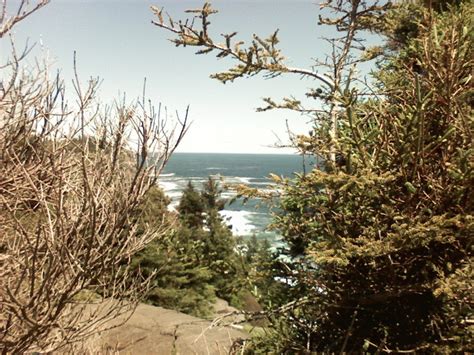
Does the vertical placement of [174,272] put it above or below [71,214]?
below

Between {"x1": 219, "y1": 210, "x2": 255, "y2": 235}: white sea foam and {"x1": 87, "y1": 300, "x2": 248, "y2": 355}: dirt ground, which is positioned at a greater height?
{"x1": 87, "y1": 300, "x2": 248, "y2": 355}: dirt ground

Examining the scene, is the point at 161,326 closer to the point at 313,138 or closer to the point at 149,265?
the point at 313,138

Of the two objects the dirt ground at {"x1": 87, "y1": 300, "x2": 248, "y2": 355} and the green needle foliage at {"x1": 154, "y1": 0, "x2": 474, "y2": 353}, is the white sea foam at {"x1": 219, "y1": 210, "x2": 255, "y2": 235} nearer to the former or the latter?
the dirt ground at {"x1": 87, "y1": 300, "x2": 248, "y2": 355}

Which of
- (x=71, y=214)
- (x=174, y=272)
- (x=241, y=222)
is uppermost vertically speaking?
(x=71, y=214)

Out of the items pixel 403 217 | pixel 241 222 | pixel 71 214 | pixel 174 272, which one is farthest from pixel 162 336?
pixel 241 222

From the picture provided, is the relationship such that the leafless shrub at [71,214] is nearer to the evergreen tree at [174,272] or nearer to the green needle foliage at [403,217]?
the green needle foliage at [403,217]

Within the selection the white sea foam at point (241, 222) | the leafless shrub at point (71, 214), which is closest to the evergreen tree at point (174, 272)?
the leafless shrub at point (71, 214)

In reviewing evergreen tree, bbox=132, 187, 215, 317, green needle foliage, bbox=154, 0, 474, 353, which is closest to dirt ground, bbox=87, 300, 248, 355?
green needle foliage, bbox=154, 0, 474, 353

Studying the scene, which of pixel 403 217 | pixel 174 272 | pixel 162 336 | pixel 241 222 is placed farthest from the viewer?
pixel 241 222

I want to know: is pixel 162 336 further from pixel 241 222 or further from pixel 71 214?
pixel 241 222

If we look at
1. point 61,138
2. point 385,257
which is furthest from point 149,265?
point 385,257

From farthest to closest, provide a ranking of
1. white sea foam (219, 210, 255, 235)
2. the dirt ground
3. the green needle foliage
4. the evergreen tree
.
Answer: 1. white sea foam (219, 210, 255, 235)
2. the evergreen tree
3. the dirt ground
4. the green needle foliage

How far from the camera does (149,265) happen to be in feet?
65.9

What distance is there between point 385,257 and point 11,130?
20.7ft
